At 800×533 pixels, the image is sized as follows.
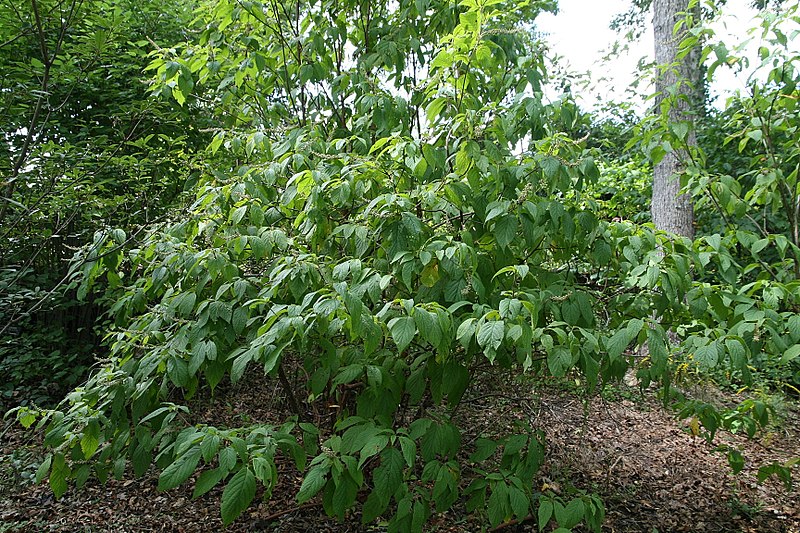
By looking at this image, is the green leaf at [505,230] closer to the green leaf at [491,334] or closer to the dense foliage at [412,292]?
the dense foliage at [412,292]

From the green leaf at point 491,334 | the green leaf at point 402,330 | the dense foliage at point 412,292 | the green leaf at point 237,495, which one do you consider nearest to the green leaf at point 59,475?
the dense foliage at point 412,292

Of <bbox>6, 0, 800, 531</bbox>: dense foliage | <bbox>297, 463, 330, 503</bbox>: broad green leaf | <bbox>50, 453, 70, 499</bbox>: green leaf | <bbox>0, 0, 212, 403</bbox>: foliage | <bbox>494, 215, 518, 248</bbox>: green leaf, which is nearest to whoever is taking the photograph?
<bbox>297, 463, 330, 503</bbox>: broad green leaf

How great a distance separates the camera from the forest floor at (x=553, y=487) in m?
2.98

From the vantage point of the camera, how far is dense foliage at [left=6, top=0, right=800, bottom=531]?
186cm

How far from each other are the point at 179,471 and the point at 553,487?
6.93 ft

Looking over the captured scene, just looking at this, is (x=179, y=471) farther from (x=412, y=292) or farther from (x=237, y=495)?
(x=412, y=292)

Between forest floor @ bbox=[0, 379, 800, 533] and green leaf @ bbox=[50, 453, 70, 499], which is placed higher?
green leaf @ bbox=[50, 453, 70, 499]

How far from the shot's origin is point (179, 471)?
65.9 inches

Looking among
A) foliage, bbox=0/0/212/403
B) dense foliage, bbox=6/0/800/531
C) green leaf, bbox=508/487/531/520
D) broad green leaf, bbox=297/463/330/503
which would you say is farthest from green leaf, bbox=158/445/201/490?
foliage, bbox=0/0/212/403

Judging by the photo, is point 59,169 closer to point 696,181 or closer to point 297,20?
point 297,20

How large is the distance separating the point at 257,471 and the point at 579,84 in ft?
7.34

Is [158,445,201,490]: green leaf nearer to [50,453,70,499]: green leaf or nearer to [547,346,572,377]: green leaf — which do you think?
[50,453,70,499]: green leaf

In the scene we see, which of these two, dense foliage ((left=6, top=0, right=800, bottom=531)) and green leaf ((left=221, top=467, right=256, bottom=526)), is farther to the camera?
dense foliage ((left=6, top=0, right=800, bottom=531))

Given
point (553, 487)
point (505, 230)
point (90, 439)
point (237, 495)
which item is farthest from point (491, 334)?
point (553, 487)
